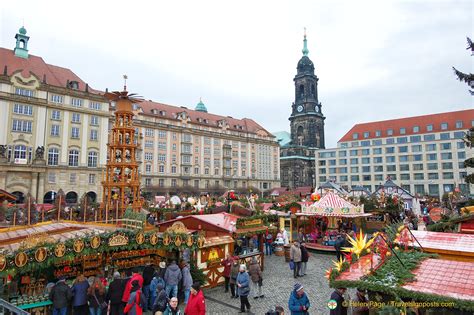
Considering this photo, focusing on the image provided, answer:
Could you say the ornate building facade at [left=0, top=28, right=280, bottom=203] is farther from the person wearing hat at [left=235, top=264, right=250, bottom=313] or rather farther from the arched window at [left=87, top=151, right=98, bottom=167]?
the person wearing hat at [left=235, top=264, right=250, bottom=313]

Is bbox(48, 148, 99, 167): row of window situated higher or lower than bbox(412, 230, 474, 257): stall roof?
higher

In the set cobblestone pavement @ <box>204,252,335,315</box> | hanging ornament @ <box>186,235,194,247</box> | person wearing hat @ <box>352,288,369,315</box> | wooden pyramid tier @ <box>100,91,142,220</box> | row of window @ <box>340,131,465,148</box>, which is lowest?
cobblestone pavement @ <box>204,252,335,315</box>

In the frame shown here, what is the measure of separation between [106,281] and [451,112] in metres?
79.8

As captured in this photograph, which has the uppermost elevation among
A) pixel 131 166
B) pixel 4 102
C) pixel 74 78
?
pixel 74 78

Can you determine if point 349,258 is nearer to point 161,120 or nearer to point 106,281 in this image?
point 106,281

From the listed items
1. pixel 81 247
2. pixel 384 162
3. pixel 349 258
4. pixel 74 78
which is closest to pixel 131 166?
pixel 81 247

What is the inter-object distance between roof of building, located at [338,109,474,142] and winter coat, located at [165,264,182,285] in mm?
73691

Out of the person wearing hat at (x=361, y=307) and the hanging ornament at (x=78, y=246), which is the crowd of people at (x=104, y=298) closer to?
the hanging ornament at (x=78, y=246)

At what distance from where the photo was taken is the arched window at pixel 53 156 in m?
40.1

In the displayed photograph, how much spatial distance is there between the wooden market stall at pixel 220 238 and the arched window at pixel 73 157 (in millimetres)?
32181

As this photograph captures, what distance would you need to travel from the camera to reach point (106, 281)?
29.0ft

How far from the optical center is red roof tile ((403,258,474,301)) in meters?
4.98

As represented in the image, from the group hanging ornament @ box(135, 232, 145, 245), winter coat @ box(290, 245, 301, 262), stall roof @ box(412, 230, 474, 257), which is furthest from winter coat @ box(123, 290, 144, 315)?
winter coat @ box(290, 245, 301, 262)

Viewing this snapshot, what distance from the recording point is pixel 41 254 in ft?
23.9
